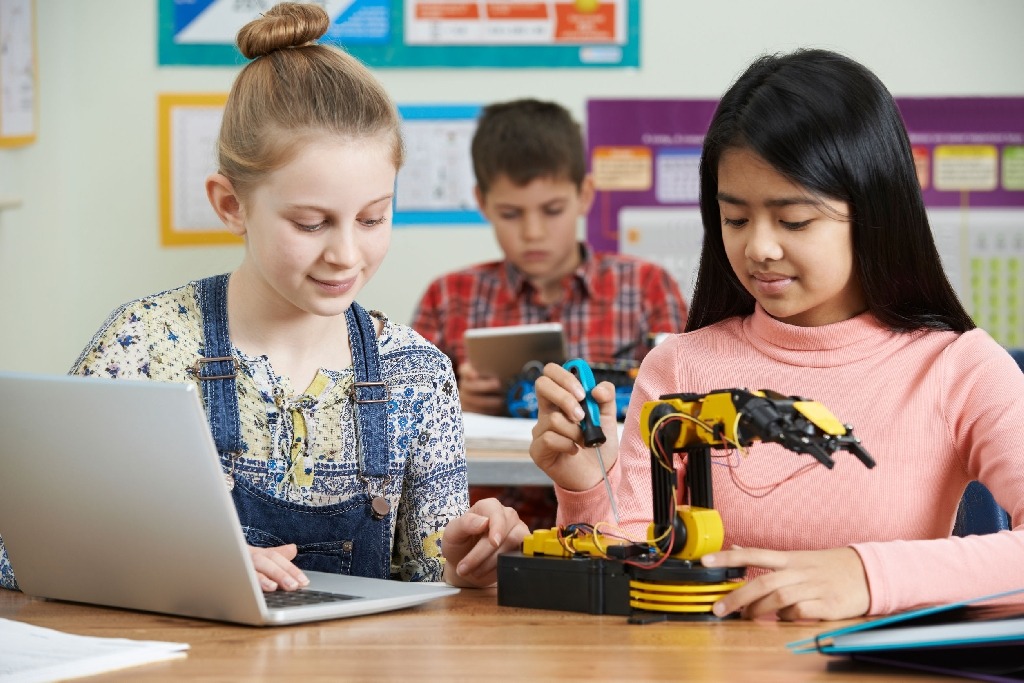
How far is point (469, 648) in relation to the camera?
3.41ft

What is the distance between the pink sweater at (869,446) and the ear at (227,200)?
0.48 meters

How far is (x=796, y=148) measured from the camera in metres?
1.37

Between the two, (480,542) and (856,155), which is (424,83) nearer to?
(856,155)

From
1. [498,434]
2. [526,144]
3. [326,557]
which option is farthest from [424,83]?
[326,557]

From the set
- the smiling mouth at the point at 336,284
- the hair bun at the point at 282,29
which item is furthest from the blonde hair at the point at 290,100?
the smiling mouth at the point at 336,284

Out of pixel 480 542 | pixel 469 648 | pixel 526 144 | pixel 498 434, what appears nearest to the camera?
pixel 469 648

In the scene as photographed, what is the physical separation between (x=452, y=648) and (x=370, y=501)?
0.48 m

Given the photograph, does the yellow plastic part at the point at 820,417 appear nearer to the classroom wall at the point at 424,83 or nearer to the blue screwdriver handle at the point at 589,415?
the blue screwdriver handle at the point at 589,415

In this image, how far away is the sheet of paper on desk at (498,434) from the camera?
2.30 m

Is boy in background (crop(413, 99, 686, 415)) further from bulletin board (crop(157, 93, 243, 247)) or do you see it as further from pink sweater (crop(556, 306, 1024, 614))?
pink sweater (crop(556, 306, 1024, 614))

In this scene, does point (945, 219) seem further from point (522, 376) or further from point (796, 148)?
point (796, 148)

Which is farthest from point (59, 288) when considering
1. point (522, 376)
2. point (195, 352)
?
point (195, 352)

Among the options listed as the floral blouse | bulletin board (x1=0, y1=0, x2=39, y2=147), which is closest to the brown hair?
bulletin board (x1=0, y1=0, x2=39, y2=147)

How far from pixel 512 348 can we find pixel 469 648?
1.63 metres
